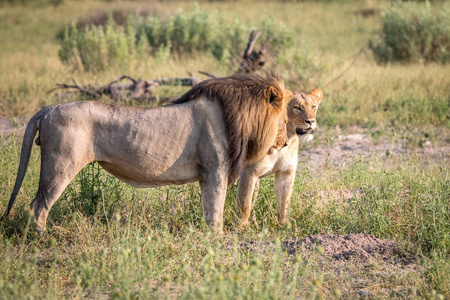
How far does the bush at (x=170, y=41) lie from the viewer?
39.9ft

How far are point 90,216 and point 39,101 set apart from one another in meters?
5.50

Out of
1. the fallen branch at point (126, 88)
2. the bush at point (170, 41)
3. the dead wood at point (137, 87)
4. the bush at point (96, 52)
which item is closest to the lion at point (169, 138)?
the dead wood at point (137, 87)

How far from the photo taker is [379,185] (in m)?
5.35

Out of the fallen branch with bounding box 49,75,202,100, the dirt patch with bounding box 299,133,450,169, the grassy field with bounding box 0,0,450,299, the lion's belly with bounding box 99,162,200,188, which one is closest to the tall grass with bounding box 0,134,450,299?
the grassy field with bounding box 0,0,450,299

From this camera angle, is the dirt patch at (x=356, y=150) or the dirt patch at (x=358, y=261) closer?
the dirt patch at (x=358, y=261)

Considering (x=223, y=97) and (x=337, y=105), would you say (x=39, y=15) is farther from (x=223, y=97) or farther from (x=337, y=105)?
(x=223, y=97)

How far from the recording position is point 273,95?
4.62 meters

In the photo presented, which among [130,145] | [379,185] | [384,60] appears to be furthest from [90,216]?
[384,60]

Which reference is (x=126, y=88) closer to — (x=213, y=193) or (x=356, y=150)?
(x=356, y=150)

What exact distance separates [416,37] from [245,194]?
1001 centimetres

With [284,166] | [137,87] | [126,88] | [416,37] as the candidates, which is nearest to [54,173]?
[284,166]

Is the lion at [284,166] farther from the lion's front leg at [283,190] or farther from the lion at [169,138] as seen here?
the lion at [169,138]

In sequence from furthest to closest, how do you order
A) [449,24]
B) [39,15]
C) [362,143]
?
1. [39,15]
2. [449,24]
3. [362,143]

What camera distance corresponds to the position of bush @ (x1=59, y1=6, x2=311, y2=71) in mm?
12164
